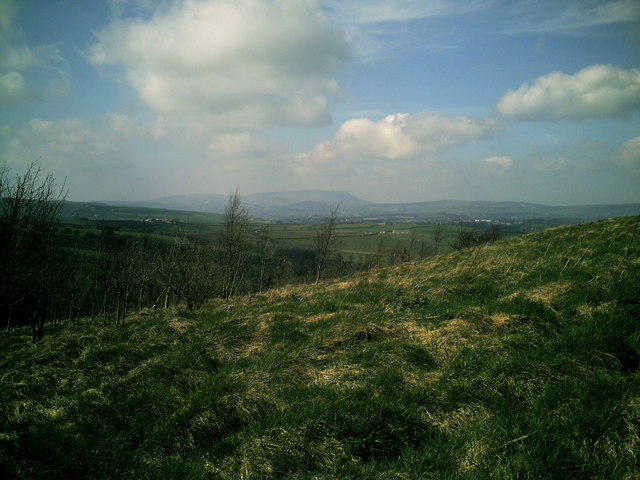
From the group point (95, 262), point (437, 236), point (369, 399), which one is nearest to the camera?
point (369, 399)

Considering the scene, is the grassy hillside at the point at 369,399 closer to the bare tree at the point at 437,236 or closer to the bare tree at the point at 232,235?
the bare tree at the point at 232,235

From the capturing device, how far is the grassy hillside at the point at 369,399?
3.19 m

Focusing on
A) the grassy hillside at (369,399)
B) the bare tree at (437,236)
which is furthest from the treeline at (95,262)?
the bare tree at (437,236)

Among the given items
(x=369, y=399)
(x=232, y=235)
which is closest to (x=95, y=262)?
(x=232, y=235)

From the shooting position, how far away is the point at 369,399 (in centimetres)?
435

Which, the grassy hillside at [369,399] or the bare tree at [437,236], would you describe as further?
the bare tree at [437,236]

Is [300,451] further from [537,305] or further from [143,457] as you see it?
[537,305]

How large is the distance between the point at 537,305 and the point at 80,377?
10143mm

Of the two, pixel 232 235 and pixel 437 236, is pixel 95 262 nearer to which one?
pixel 232 235

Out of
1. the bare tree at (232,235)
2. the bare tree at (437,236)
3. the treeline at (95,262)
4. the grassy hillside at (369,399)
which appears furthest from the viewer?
the bare tree at (437,236)

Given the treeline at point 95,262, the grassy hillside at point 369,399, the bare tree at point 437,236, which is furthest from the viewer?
the bare tree at point 437,236

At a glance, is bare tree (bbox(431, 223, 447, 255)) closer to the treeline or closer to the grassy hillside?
the treeline

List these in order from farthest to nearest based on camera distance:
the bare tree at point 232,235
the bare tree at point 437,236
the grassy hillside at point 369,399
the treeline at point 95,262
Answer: the bare tree at point 437,236 → the bare tree at point 232,235 → the treeline at point 95,262 → the grassy hillside at point 369,399

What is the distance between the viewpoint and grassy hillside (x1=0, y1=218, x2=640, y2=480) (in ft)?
10.5
